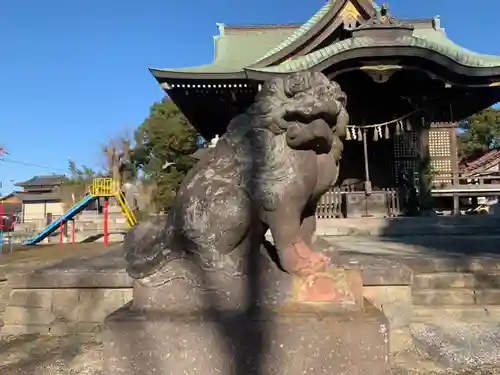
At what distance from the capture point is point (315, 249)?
2293mm

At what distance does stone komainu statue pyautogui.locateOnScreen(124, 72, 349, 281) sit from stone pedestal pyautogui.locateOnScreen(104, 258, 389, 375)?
0.42ft

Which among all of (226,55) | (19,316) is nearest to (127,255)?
(19,316)

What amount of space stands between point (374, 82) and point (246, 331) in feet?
29.3

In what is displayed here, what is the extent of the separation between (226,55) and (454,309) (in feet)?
33.9

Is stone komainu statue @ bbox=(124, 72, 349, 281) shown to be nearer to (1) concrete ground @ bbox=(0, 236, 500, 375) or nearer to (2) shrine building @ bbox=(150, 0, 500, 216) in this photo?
(1) concrete ground @ bbox=(0, 236, 500, 375)

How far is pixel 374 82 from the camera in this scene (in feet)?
32.0

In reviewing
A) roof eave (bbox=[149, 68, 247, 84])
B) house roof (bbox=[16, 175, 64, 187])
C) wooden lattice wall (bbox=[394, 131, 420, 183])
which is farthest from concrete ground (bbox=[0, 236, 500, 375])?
house roof (bbox=[16, 175, 64, 187])

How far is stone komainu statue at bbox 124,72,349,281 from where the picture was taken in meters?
2.06

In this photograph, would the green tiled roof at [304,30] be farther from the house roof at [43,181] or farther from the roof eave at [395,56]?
the house roof at [43,181]

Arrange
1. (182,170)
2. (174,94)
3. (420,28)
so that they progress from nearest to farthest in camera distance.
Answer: (174,94) < (420,28) < (182,170)

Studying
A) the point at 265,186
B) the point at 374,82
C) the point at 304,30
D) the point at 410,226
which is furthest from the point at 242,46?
the point at 265,186

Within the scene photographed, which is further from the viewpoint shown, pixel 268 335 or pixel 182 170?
pixel 182 170

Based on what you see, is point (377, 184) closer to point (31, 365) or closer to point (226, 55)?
point (226, 55)

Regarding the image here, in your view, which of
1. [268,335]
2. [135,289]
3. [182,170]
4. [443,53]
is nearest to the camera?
[268,335]
